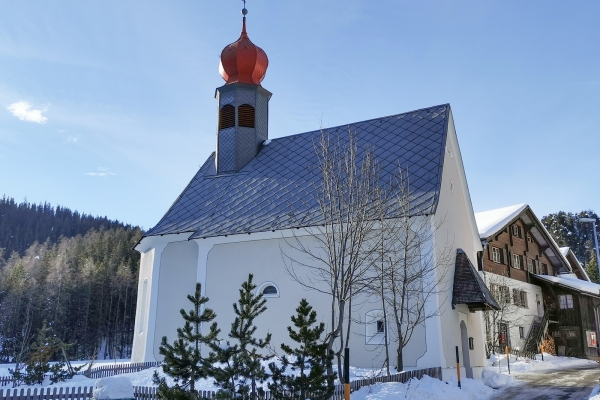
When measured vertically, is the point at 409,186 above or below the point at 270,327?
above

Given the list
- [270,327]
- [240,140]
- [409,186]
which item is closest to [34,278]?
[240,140]

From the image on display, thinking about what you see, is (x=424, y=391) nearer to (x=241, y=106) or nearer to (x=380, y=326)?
(x=380, y=326)

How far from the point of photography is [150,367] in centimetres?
1822

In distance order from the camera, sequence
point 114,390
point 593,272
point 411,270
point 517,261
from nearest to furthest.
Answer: point 114,390, point 411,270, point 517,261, point 593,272

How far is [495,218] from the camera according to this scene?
34.6 metres

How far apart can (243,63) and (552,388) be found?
17.3 metres

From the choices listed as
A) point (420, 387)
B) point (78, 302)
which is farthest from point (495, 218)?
point (78, 302)

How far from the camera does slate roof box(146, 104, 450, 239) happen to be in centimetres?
1759

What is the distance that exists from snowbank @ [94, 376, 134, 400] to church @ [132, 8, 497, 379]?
1026 cm

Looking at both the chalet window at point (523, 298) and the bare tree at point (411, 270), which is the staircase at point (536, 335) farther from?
the bare tree at point (411, 270)

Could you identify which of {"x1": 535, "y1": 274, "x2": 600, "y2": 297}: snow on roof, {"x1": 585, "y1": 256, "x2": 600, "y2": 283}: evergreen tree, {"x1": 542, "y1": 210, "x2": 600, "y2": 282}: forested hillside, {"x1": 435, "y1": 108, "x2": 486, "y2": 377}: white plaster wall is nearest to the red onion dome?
{"x1": 435, "y1": 108, "x2": 486, "y2": 377}: white plaster wall

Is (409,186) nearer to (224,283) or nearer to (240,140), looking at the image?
(224,283)

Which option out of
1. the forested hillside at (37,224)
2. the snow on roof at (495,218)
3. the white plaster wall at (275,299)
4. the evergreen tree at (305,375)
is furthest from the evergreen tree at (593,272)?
the forested hillside at (37,224)

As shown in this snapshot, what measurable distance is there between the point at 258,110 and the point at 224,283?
854 cm
